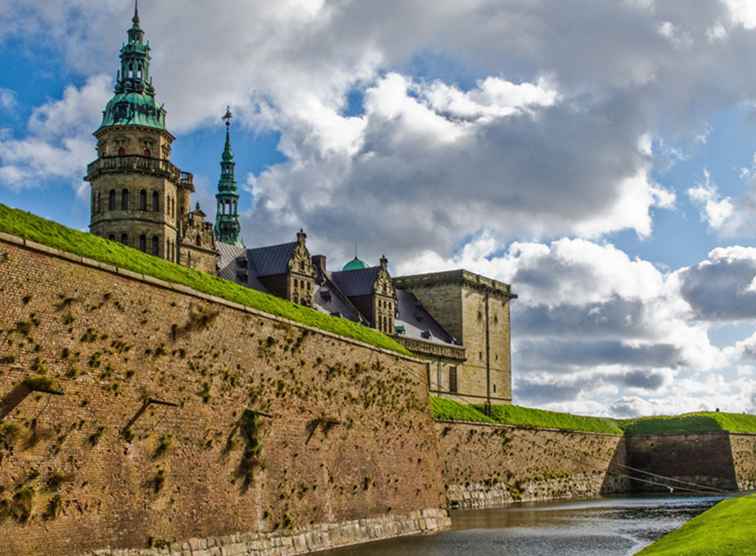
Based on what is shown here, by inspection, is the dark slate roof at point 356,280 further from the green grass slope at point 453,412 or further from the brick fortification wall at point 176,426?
the brick fortification wall at point 176,426

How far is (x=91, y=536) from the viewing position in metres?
26.5

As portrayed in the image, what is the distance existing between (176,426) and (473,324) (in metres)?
71.1

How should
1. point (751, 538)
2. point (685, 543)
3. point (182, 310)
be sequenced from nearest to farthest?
point (751, 538), point (685, 543), point (182, 310)

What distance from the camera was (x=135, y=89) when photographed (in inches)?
2576

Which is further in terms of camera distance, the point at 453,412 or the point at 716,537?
the point at 453,412

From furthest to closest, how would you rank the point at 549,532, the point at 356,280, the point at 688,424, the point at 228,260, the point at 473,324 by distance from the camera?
1. the point at 473,324
2. the point at 688,424
3. the point at 356,280
4. the point at 228,260
5. the point at 549,532

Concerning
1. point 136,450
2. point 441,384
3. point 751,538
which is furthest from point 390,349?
point 441,384

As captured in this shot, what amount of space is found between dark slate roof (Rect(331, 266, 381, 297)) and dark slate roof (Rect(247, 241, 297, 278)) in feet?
38.2

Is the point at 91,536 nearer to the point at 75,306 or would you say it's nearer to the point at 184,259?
the point at 75,306

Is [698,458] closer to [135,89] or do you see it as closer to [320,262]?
[320,262]

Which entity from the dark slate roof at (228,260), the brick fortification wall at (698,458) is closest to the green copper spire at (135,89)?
the dark slate roof at (228,260)

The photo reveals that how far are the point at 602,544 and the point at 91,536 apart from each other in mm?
21191

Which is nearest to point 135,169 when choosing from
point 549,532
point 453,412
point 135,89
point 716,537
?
point 135,89

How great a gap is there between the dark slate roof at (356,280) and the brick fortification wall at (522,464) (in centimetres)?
2055
